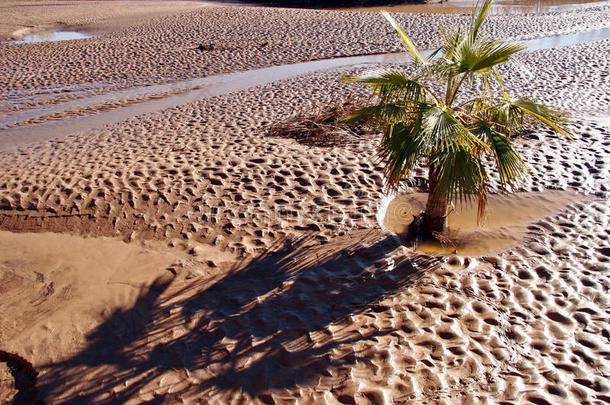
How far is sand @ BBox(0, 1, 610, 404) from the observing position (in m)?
3.46

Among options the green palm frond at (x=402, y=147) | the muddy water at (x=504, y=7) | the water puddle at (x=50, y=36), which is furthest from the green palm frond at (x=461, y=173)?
the muddy water at (x=504, y=7)

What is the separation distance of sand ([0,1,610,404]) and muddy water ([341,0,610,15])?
17.0m

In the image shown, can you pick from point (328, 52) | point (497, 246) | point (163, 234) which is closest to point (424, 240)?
point (497, 246)

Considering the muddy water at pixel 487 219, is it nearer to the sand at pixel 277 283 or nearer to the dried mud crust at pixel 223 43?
the sand at pixel 277 283

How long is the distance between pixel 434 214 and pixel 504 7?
22799 mm

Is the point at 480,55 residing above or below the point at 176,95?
above

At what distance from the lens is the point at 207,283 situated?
4.58 meters

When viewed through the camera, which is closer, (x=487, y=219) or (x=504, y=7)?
(x=487, y=219)

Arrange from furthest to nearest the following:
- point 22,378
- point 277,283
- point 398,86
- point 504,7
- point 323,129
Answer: point 504,7
point 323,129
point 277,283
point 398,86
point 22,378

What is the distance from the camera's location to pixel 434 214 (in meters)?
5.00

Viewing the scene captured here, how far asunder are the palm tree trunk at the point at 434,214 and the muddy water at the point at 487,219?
153 mm

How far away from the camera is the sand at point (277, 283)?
346 centimetres

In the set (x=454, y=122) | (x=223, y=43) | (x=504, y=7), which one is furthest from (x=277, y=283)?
(x=504, y=7)

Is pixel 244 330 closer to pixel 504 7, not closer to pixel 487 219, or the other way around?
pixel 487 219
